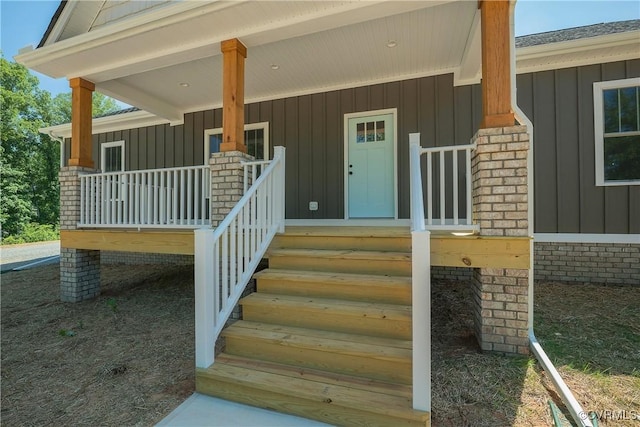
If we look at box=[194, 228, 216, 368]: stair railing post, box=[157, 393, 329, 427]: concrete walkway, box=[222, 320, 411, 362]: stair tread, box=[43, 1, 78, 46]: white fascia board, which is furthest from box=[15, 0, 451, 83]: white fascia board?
box=[157, 393, 329, 427]: concrete walkway

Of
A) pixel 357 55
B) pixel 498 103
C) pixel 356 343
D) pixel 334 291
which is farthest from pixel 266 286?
pixel 357 55

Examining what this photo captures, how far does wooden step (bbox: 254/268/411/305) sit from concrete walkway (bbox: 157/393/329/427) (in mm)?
1003

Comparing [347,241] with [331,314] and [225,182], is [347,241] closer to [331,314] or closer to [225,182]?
[331,314]

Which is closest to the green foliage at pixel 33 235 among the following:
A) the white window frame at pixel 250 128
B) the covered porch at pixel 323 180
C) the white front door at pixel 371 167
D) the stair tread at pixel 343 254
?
the covered porch at pixel 323 180

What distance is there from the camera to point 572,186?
470 centimetres

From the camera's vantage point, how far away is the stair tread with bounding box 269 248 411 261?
9.57 ft

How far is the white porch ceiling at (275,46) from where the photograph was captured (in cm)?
356

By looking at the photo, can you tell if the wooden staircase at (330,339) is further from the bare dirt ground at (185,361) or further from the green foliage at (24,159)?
the green foliage at (24,159)

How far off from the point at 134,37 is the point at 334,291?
4.01m

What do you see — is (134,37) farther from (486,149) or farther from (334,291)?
(486,149)

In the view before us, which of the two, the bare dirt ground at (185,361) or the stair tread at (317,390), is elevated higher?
the stair tread at (317,390)

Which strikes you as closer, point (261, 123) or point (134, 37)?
point (134, 37)

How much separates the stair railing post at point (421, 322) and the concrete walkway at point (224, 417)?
66cm

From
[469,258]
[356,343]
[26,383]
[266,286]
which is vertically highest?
[469,258]
